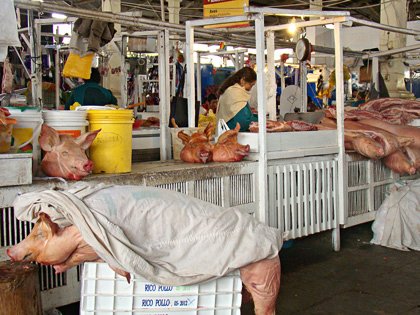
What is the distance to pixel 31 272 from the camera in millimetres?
3082

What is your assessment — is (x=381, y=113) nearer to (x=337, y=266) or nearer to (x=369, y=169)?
(x=369, y=169)

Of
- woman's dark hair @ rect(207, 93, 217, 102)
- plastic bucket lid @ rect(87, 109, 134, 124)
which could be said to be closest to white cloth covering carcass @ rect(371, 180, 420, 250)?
plastic bucket lid @ rect(87, 109, 134, 124)

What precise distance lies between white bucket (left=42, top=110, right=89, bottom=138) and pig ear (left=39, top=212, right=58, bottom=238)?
163 centimetres

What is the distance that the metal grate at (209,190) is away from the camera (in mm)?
4633

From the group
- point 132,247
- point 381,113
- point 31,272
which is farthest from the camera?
point 381,113

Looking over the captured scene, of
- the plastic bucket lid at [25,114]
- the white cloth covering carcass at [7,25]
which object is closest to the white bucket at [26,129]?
the plastic bucket lid at [25,114]

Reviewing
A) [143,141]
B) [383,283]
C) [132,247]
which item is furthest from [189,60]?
[132,247]

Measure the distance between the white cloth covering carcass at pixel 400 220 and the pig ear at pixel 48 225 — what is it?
4692mm

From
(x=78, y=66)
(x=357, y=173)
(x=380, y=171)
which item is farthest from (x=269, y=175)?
(x=78, y=66)

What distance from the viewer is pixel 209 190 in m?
4.73

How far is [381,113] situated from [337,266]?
2.87 metres

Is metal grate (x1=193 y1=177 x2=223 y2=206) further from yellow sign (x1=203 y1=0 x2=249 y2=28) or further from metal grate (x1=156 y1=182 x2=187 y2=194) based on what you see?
yellow sign (x1=203 y1=0 x2=249 y2=28)

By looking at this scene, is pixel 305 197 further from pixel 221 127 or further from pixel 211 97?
pixel 211 97

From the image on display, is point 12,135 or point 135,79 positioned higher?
point 135,79
